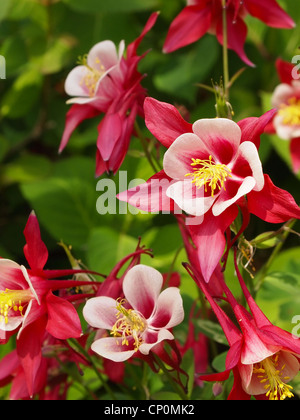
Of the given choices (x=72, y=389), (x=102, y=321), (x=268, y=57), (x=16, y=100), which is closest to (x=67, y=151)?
(x=16, y=100)

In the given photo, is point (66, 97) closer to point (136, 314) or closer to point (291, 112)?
point (291, 112)

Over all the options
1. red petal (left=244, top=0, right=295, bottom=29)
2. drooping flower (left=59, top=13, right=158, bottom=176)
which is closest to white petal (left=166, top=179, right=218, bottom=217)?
drooping flower (left=59, top=13, right=158, bottom=176)

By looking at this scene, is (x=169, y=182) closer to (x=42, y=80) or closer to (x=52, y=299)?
(x=52, y=299)

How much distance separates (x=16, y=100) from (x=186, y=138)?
3.31ft

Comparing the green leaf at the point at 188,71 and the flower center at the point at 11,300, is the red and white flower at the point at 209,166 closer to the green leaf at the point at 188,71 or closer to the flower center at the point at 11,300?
the flower center at the point at 11,300

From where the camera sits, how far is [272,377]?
0.67 metres

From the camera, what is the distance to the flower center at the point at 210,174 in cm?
68

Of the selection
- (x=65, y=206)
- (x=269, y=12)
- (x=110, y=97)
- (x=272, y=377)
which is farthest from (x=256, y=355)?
(x=65, y=206)

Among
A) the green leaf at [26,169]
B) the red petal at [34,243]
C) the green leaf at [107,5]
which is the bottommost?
the green leaf at [26,169]

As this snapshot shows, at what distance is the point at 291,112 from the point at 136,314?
699mm

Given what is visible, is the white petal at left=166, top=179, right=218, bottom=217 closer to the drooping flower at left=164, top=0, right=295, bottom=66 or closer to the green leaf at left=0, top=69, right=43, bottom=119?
the drooping flower at left=164, top=0, right=295, bottom=66

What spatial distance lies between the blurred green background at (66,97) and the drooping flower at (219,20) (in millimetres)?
447

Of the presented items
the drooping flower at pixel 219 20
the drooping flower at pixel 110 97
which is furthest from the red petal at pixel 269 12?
the drooping flower at pixel 110 97

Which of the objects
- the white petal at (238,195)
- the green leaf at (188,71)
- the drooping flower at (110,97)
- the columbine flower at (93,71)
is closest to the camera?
the white petal at (238,195)
